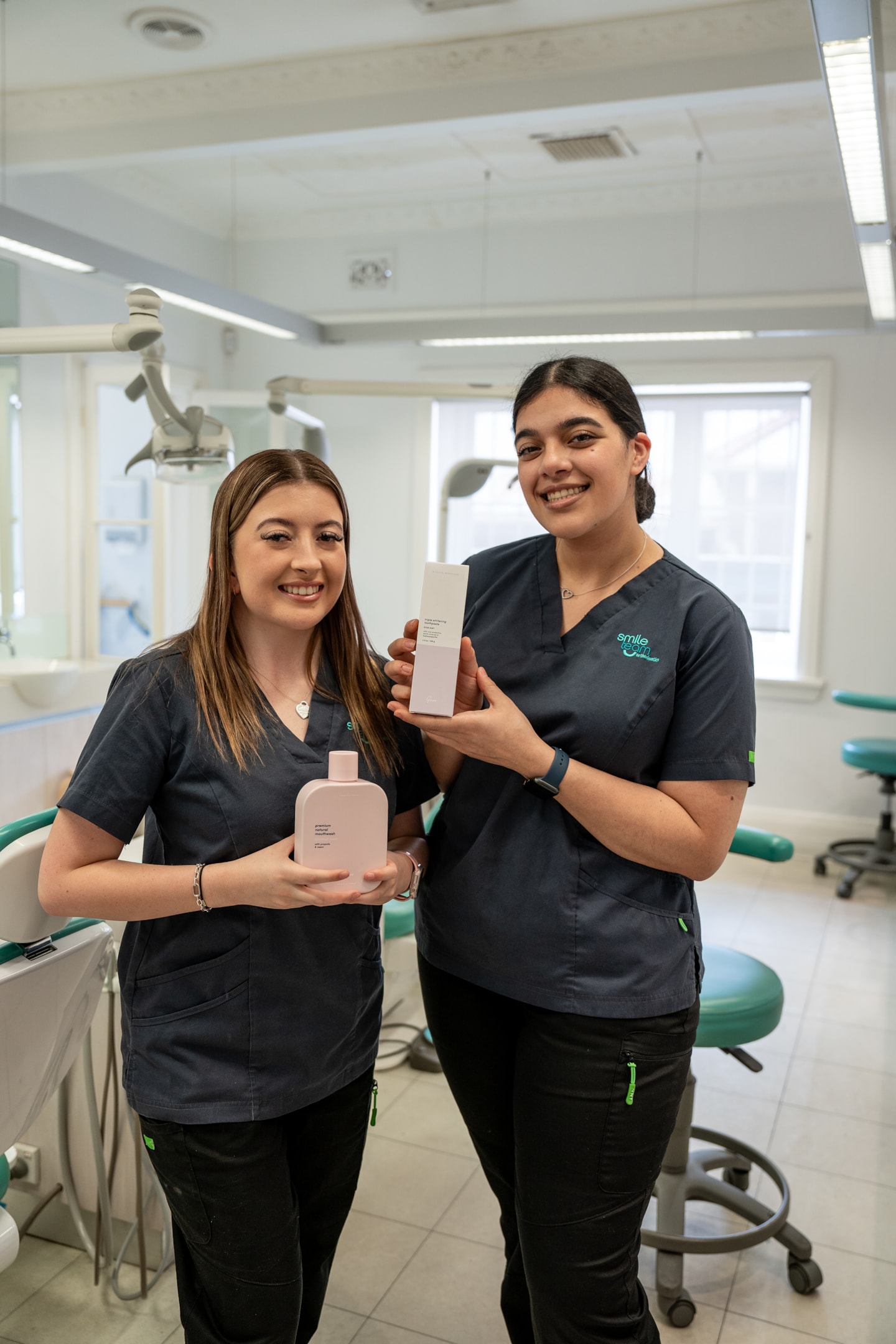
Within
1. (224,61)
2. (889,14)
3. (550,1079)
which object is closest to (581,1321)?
(550,1079)

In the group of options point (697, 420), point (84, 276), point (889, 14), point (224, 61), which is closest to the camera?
point (889, 14)

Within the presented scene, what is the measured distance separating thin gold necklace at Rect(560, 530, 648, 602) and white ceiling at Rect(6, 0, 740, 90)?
260 centimetres

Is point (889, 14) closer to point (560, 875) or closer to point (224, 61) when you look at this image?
point (224, 61)

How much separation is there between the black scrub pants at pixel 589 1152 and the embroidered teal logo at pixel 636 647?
Answer: 1.36 ft

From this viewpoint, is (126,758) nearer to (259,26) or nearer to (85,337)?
(85,337)

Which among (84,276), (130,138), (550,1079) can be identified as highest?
(130,138)

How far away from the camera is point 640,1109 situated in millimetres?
1208

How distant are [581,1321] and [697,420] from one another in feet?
16.6

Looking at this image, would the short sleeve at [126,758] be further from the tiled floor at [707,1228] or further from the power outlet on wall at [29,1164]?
the power outlet on wall at [29,1164]

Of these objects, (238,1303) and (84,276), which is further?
(84,276)

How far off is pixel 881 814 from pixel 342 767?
14.3ft

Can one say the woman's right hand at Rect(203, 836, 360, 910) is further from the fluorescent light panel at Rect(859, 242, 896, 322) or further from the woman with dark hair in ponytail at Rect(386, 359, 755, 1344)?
the fluorescent light panel at Rect(859, 242, 896, 322)

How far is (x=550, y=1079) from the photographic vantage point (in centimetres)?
121

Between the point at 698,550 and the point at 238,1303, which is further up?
the point at 698,550
